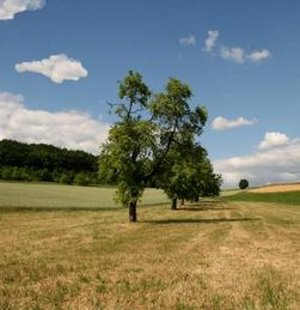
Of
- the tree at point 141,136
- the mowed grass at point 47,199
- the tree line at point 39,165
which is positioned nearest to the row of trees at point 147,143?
the tree at point 141,136

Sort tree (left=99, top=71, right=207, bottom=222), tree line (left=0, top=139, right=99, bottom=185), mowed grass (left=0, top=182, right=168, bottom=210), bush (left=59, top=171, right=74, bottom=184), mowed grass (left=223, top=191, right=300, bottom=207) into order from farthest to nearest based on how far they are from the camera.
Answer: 1. bush (left=59, top=171, right=74, bottom=184)
2. tree line (left=0, top=139, right=99, bottom=185)
3. mowed grass (left=223, top=191, right=300, bottom=207)
4. mowed grass (left=0, top=182, right=168, bottom=210)
5. tree (left=99, top=71, right=207, bottom=222)

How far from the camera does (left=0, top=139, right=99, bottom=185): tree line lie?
153300 mm

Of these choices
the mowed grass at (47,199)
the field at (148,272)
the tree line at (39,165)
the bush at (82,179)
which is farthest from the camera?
the bush at (82,179)

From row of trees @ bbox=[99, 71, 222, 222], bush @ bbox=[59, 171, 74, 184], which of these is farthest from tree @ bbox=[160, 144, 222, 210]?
bush @ bbox=[59, 171, 74, 184]

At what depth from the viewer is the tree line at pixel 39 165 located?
15330 cm

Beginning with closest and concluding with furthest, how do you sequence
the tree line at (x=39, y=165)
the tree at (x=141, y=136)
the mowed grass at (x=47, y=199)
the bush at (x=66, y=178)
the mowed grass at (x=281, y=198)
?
the tree at (x=141, y=136) → the mowed grass at (x=47, y=199) → the mowed grass at (x=281, y=198) → the tree line at (x=39, y=165) → the bush at (x=66, y=178)

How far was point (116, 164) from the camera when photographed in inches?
1775

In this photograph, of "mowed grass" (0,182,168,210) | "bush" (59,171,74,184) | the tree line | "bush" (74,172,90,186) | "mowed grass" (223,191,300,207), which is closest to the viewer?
"mowed grass" (0,182,168,210)

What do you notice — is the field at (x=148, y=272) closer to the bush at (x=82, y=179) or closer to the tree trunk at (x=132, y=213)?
the tree trunk at (x=132, y=213)

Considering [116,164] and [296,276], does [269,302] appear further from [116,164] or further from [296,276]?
[116,164]

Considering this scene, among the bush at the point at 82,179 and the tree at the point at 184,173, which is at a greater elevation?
the bush at the point at 82,179

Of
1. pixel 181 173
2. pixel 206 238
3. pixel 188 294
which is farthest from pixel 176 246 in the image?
pixel 181 173

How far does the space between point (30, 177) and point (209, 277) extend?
5492 inches

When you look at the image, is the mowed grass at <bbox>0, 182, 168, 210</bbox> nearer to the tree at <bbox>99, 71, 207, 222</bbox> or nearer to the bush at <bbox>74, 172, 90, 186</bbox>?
the tree at <bbox>99, 71, 207, 222</bbox>
